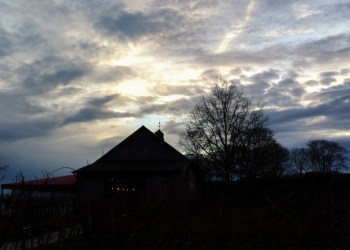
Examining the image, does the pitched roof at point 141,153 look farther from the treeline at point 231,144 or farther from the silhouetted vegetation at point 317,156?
the silhouetted vegetation at point 317,156

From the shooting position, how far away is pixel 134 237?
516 cm

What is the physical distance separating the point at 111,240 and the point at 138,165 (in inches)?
1073

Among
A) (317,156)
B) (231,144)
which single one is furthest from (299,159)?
(231,144)

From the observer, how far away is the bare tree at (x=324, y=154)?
69.0 m

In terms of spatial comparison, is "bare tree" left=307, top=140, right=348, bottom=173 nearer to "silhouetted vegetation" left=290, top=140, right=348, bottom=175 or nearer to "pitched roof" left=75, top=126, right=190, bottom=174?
"silhouetted vegetation" left=290, top=140, right=348, bottom=175

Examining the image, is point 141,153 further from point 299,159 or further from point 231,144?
point 299,159

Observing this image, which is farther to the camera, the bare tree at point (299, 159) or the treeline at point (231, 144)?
the bare tree at point (299, 159)

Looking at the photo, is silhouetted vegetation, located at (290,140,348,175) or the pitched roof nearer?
the pitched roof

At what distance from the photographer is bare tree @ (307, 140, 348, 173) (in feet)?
226

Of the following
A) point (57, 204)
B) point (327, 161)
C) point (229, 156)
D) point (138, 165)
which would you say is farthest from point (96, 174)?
point (327, 161)

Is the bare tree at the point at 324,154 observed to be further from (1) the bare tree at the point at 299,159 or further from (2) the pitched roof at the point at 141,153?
(2) the pitched roof at the point at 141,153

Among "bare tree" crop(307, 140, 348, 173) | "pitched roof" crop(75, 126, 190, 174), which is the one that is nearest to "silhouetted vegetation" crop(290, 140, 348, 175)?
"bare tree" crop(307, 140, 348, 173)

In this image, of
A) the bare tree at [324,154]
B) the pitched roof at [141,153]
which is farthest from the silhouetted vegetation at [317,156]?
the pitched roof at [141,153]

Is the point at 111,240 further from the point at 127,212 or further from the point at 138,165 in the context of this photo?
the point at 138,165
